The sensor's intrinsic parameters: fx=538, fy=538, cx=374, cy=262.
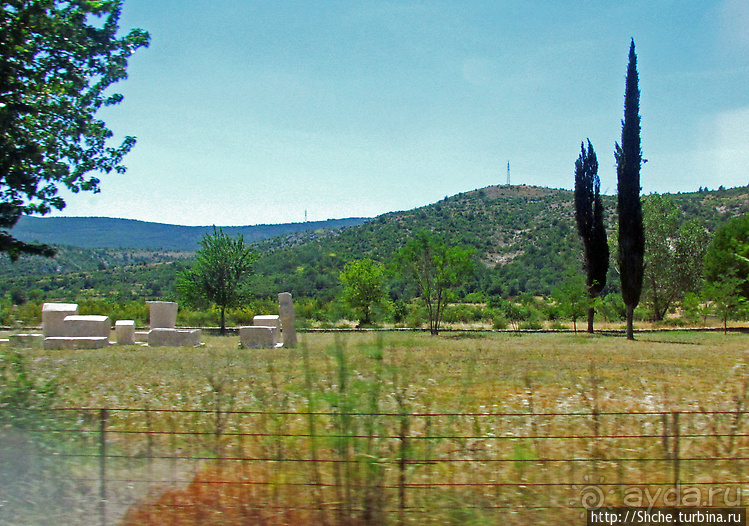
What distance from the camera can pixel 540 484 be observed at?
3463 millimetres

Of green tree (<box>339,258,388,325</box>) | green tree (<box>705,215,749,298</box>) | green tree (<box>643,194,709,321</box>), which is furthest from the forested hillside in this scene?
green tree (<box>705,215,749,298</box>)

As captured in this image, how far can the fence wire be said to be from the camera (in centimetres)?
323

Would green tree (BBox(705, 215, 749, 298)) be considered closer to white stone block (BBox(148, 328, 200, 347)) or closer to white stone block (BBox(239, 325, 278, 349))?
white stone block (BBox(239, 325, 278, 349))

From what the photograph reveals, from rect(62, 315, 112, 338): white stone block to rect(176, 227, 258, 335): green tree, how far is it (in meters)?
11.9

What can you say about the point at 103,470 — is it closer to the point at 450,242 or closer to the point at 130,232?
the point at 450,242

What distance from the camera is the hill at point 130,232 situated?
89.2 metres

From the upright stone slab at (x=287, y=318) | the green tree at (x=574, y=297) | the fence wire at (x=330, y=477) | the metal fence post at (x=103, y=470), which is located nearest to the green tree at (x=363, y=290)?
the green tree at (x=574, y=297)

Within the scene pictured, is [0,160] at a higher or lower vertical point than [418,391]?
higher

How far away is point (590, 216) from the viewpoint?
32.7 metres

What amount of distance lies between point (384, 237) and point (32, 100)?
217ft

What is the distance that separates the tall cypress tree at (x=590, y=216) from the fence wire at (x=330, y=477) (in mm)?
30446

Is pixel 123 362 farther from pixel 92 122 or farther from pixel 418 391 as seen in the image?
pixel 418 391

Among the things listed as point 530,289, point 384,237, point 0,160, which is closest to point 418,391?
point 0,160

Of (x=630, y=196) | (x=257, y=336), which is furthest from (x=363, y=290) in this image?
(x=257, y=336)
